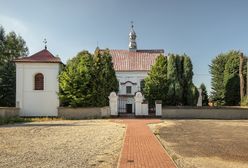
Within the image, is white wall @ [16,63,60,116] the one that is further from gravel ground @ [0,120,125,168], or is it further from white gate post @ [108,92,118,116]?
gravel ground @ [0,120,125,168]

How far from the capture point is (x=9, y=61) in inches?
1842

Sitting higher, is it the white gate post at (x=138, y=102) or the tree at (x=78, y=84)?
the tree at (x=78, y=84)

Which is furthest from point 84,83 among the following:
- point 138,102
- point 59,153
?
point 59,153

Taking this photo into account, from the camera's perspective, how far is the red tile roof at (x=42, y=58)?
120ft

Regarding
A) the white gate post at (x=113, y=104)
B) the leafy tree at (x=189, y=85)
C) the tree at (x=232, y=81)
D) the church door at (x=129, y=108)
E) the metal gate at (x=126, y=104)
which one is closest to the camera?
the white gate post at (x=113, y=104)

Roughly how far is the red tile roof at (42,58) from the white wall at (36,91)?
1.38ft

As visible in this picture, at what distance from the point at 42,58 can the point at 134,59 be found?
19012mm

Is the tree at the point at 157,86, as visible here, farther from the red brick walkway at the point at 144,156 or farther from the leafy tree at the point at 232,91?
the red brick walkway at the point at 144,156

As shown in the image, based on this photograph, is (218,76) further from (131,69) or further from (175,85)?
(175,85)

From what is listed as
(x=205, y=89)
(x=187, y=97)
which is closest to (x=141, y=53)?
(x=205, y=89)

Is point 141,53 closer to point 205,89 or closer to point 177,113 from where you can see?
point 205,89

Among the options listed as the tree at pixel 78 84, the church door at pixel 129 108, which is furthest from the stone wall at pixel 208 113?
the church door at pixel 129 108

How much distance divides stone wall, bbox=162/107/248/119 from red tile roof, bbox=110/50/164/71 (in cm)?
1727

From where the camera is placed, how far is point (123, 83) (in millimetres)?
50281
